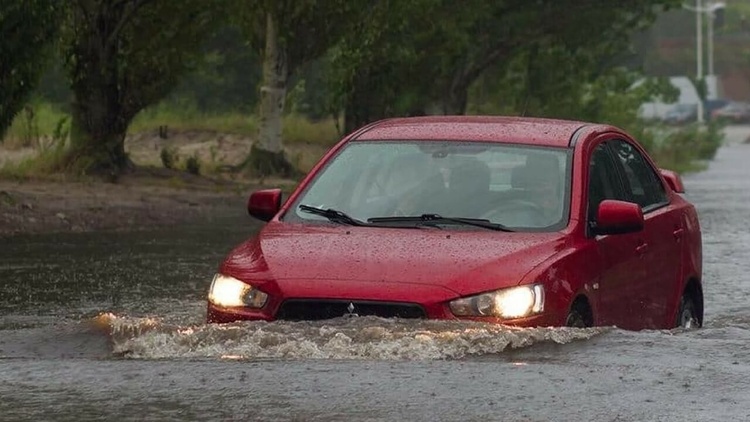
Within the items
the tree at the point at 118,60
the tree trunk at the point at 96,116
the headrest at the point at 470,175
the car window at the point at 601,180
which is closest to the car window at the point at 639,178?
the car window at the point at 601,180

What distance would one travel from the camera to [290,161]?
3406 cm

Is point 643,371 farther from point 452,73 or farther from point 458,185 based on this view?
point 452,73

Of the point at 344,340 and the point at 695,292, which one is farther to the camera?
the point at 695,292

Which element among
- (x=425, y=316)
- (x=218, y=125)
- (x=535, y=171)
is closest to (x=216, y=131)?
(x=218, y=125)

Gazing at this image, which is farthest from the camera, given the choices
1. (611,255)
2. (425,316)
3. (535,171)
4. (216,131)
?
(216,131)

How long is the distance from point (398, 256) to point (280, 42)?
23279 mm

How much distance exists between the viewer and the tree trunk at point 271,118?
32.0 m

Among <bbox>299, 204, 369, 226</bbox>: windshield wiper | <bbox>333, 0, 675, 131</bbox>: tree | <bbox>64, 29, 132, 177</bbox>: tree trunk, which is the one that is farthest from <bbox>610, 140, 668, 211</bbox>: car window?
<bbox>333, 0, 675, 131</bbox>: tree

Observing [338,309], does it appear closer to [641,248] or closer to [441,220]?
[441,220]

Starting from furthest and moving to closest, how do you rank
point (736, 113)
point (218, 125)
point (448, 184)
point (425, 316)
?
point (736, 113), point (218, 125), point (448, 184), point (425, 316)

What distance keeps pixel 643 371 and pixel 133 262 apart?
9460 mm

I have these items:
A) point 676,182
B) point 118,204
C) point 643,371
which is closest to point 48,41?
point 118,204

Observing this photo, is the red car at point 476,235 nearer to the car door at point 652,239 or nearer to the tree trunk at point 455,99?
the car door at point 652,239

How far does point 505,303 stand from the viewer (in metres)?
8.40
